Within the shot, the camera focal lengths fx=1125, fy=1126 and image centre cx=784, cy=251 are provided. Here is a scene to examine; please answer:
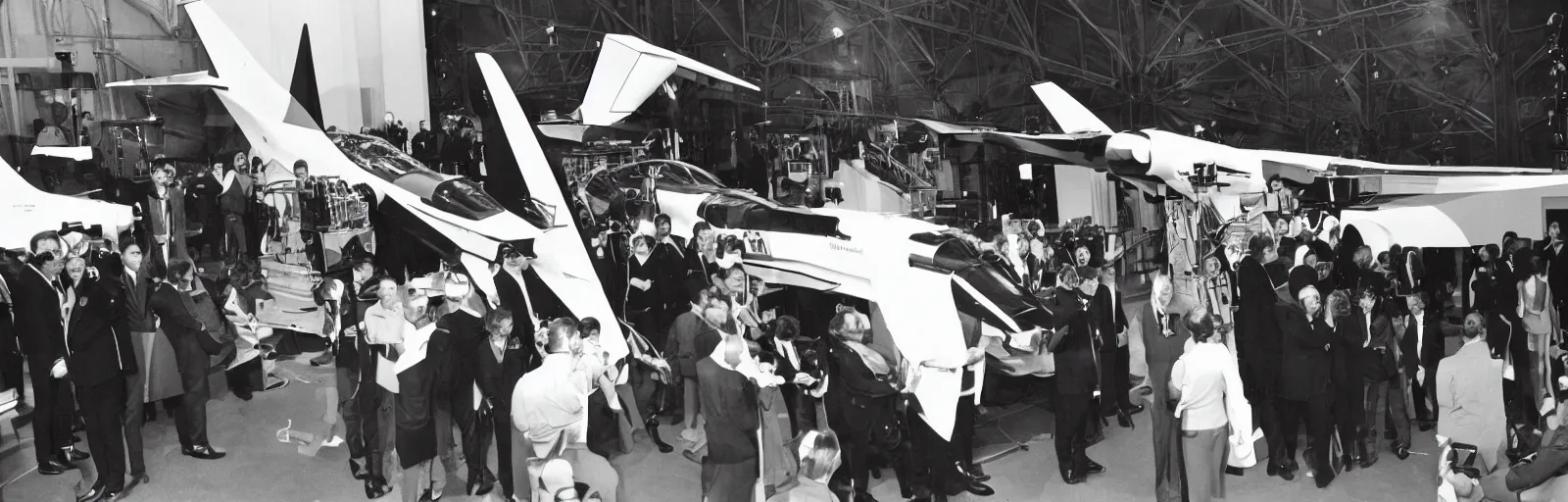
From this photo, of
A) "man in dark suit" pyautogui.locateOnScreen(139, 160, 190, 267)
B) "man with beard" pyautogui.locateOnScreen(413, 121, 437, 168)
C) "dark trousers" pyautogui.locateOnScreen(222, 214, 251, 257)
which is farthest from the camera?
"man with beard" pyautogui.locateOnScreen(413, 121, 437, 168)

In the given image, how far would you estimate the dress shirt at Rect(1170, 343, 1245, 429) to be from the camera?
16.9 feet

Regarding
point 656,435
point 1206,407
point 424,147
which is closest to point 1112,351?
point 1206,407

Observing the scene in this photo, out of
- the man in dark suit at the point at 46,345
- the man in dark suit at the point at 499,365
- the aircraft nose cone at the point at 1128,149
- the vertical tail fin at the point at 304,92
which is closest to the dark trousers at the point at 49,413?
the man in dark suit at the point at 46,345

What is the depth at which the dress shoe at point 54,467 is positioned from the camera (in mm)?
6039

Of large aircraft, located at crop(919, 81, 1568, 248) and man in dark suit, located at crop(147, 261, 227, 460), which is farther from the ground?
large aircraft, located at crop(919, 81, 1568, 248)

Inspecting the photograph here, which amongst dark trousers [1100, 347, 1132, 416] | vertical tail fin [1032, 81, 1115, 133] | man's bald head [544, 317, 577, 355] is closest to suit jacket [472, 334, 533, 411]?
man's bald head [544, 317, 577, 355]

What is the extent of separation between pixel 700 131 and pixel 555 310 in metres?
4.09

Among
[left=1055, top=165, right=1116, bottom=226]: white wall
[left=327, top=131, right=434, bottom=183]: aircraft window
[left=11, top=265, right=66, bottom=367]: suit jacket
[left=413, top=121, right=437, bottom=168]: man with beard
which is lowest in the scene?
[left=11, top=265, right=66, bottom=367]: suit jacket

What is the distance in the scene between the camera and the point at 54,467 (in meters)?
6.09

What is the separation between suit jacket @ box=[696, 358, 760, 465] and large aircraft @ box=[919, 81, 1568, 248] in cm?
538

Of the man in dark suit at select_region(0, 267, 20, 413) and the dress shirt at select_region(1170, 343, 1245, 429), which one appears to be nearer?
the dress shirt at select_region(1170, 343, 1245, 429)

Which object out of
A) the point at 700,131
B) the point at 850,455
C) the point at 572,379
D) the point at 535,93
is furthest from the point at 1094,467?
the point at 535,93

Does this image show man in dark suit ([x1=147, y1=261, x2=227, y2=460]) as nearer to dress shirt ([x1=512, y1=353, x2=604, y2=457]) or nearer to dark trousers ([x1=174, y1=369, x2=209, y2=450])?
dark trousers ([x1=174, y1=369, x2=209, y2=450])

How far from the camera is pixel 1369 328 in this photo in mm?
6281
